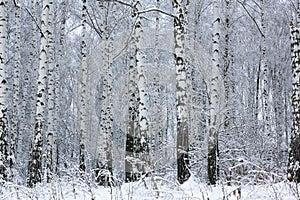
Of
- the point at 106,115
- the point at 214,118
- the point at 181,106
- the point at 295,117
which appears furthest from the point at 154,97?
the point at 295,117

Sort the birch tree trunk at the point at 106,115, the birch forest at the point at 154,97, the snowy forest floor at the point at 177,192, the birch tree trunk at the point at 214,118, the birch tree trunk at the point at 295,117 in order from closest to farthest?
the snowy forest floor at the point at 177,192, the birch forest at the point at 154,97, the birch tree trunk at the point at 295,117, the birch tree trunk at the point at 214,118, the birch tree trunk at the point at 106,115

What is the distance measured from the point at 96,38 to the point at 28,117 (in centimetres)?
739

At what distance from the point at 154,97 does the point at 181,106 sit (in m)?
14.8

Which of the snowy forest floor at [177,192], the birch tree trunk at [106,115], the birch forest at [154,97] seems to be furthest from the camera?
the birch tree trunk at [106,115]

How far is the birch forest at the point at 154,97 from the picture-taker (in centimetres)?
766

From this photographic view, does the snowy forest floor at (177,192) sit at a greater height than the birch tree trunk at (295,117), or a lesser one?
lesser

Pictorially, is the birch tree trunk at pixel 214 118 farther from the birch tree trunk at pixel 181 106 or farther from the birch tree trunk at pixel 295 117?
the birch tree trunk at pixel 295 117

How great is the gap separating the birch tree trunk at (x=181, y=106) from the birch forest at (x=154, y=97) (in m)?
0.02

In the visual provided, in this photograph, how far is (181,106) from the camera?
902 cm

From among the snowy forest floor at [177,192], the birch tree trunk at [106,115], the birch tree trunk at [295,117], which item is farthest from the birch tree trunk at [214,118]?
the birch tree trunk at [106,115]

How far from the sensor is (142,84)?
376 inches

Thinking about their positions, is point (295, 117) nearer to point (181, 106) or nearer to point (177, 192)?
point (181, 106)

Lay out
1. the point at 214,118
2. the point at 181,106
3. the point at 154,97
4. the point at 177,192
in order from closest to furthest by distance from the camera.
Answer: the point at 177,192
the point at 181,106
the point at 214,118
the point at 154,97

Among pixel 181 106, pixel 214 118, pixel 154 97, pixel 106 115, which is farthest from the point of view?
pixel 154 97
